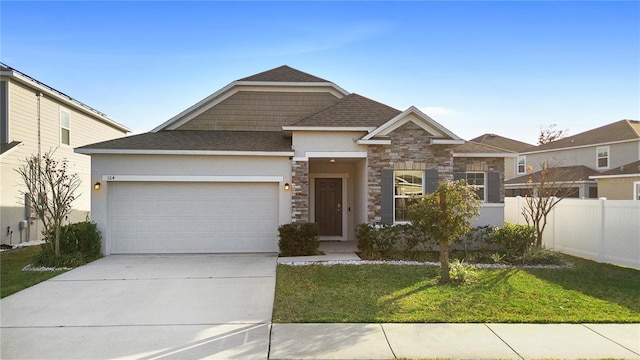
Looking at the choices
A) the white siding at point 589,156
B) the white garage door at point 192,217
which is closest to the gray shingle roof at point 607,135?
the white siding at point 589,156

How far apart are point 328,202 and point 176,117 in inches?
242

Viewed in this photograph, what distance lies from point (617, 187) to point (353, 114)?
18.8 meters

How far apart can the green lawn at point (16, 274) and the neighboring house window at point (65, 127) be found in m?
6.08

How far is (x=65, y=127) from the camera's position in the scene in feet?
53.8

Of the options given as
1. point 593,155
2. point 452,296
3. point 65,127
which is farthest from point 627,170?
point 65,127

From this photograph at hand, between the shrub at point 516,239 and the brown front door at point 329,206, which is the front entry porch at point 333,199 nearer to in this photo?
the brown front door at point 329,206

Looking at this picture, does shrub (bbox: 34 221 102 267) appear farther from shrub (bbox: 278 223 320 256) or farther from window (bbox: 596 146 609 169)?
window (bbox: 596 146 609 169)

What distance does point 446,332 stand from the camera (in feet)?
17.3

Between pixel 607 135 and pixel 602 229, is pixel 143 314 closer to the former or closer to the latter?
pixel 602 229

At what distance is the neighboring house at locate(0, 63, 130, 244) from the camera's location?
13.1m

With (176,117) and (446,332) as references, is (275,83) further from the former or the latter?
(446,332)

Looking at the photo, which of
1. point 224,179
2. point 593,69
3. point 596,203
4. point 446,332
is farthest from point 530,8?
point 224,179

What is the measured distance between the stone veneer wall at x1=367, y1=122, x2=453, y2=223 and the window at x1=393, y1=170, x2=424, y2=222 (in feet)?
1.14

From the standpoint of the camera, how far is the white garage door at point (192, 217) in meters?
11.3
